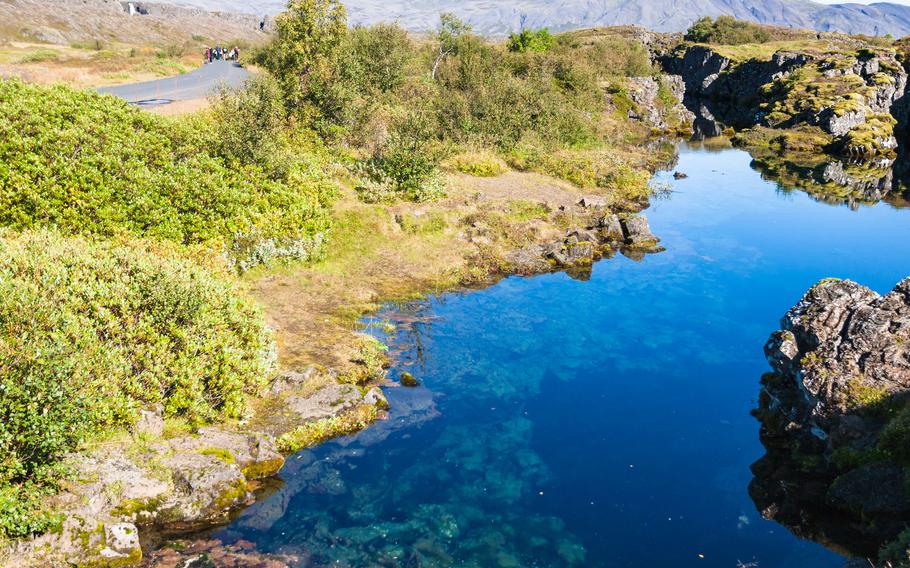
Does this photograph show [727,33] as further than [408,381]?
Yes

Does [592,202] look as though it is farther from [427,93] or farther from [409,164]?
[427,93]

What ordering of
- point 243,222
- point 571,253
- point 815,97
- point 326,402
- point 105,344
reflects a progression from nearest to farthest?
point 105,344 < point 326,402 < point 243,222 < point 571,253 < point 815,97

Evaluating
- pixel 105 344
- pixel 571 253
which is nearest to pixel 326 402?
pixel 105 344

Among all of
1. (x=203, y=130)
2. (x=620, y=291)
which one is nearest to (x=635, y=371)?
(x=620, y=291)

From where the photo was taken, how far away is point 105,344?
56.6 feet

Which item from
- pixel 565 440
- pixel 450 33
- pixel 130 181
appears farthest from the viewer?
pixel 450 33

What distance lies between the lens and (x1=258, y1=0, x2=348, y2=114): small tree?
4341cm

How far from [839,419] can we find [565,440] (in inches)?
356

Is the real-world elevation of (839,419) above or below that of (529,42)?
below

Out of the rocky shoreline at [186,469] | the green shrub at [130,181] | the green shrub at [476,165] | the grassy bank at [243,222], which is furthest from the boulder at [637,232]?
the rocky shoreline at [186,469]

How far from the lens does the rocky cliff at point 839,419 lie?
1662 cm

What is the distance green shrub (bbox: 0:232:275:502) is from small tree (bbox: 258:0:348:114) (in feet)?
86.5

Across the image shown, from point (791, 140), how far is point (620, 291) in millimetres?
70570

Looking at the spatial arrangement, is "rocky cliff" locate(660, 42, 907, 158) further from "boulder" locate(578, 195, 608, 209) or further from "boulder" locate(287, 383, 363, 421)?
"boulder" locate(287, 383, 363, 421)
